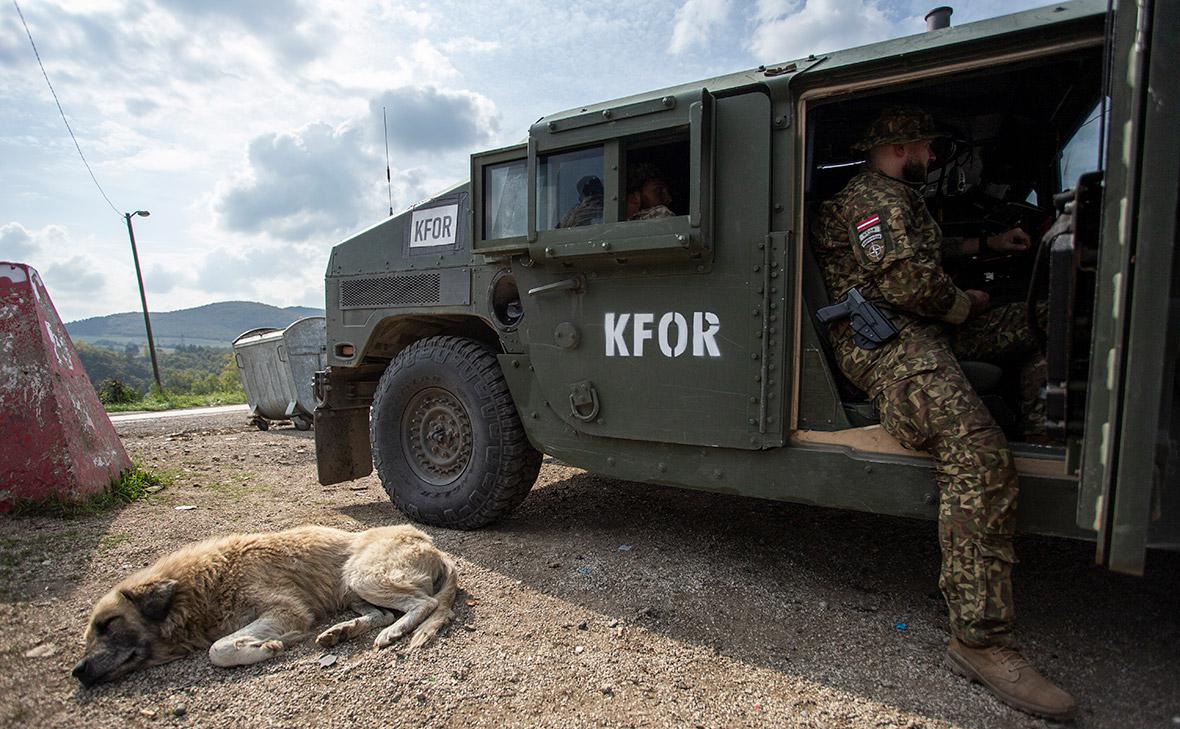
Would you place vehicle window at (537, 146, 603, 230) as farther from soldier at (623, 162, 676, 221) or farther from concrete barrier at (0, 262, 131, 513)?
concrete barrier at (0, 262, 131, 513)

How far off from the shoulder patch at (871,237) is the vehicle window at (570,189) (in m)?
1.24

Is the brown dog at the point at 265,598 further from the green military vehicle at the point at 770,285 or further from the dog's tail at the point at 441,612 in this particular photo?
the green military vehicle at the point at 770,285

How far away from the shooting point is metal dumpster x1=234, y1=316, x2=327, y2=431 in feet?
30.9

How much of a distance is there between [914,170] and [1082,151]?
110cm

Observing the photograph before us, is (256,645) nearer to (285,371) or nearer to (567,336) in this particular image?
(567,336)

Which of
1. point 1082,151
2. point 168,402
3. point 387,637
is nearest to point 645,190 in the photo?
point 1082,151

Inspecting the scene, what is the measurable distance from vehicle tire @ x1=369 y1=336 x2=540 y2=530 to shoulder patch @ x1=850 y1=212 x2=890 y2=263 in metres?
2.16

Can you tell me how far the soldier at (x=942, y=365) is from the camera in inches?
99.4

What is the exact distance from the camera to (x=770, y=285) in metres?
3.12

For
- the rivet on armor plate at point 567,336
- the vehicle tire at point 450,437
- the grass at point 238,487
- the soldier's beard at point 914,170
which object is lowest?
the grass at point 238,487

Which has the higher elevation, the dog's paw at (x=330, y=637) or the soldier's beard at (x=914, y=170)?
the soldier's beard at (x=914, y=170)

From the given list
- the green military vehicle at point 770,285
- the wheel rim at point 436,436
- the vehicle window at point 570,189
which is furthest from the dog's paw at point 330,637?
the vehicle window at point 570,189

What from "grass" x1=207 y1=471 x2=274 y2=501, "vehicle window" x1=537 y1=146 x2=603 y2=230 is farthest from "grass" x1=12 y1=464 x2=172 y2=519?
"vehicle window" x1=537 y1=146 x2=603 y2=230

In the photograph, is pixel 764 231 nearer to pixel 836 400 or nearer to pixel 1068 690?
pixel 836 400
